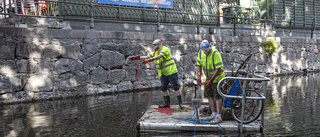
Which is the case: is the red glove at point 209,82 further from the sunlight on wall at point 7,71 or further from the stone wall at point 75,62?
the sunlight on wall at point 7,71

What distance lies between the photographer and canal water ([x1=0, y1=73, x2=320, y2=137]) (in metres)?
5.42

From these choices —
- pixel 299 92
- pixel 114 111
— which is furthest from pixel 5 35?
pixel 299 92

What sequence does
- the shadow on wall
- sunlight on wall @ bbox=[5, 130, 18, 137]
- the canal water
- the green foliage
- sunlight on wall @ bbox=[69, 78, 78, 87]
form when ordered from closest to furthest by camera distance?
sunlight on wall @ bbox=[5, 130, 18, 137] < the canal water < the shadow on wall < sunlight on wall @ bbox=[69, 78, 78, 87] < the green foliage

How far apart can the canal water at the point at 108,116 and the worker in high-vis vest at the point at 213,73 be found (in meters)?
0.61

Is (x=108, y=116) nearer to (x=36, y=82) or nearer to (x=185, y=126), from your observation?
(x=185, y=126)

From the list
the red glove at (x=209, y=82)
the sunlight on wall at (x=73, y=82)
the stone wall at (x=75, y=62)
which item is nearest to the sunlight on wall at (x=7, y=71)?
the stone wall at (x=75, y=62)

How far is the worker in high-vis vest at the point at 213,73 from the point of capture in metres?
5.61

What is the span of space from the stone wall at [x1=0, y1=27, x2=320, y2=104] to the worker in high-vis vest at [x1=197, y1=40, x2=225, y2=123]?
199 cm

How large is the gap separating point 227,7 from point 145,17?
6365mm

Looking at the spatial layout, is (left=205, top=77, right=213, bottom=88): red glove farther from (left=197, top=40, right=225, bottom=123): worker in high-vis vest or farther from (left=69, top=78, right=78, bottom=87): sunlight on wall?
(left=69, top=78, right=78, bottom=87): sunlight on wall

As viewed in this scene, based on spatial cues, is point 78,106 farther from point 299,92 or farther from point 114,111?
point 299,92

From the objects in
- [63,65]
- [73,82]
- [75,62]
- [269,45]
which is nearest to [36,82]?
[63,65]

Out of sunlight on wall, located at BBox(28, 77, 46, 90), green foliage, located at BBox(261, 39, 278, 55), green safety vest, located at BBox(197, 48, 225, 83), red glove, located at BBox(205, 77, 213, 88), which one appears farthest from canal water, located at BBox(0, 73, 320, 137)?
green foliage, located at BBox(261, 39, 278, 55)

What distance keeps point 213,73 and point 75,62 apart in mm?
5492
